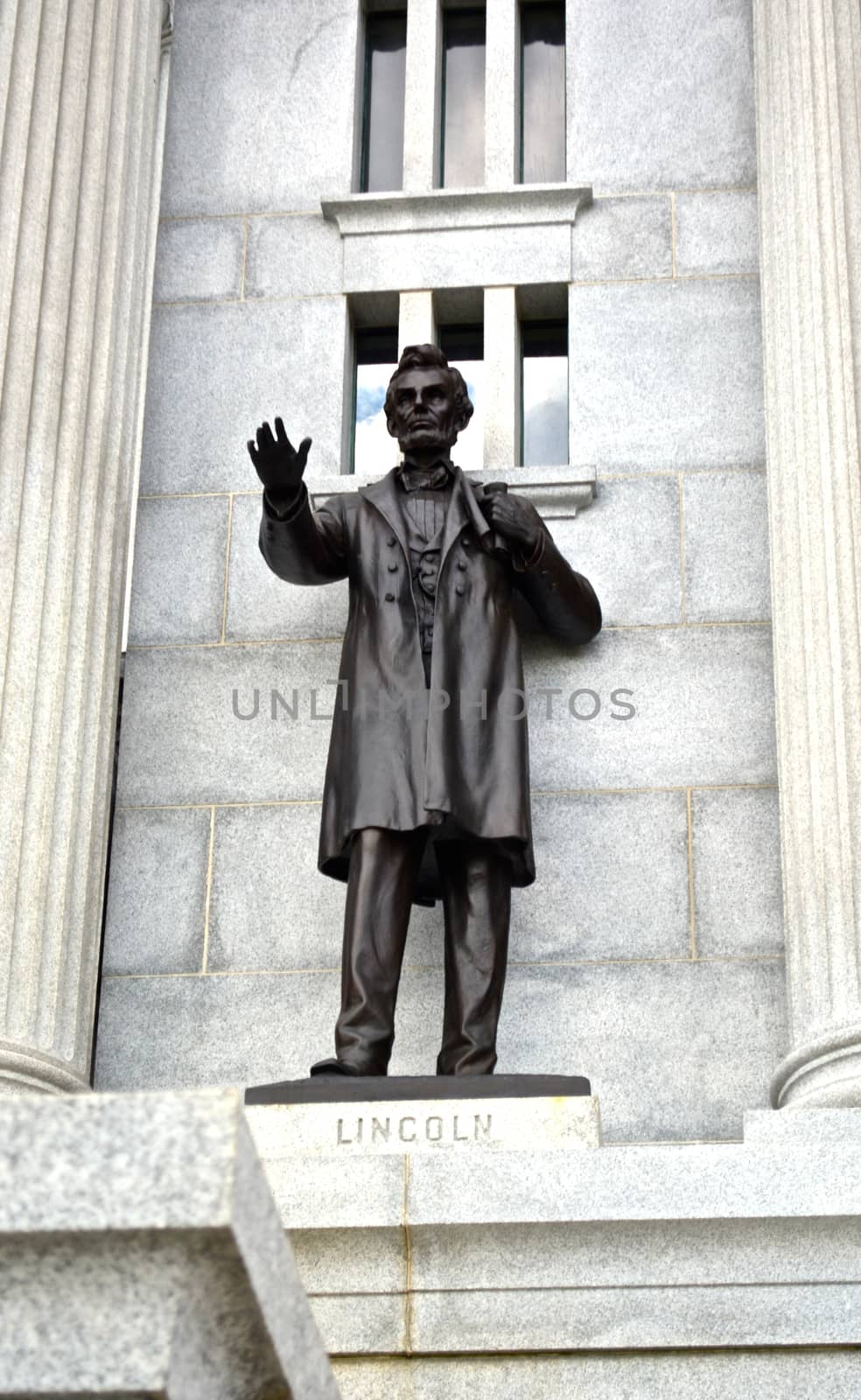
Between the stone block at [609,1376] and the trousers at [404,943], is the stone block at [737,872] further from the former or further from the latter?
the stone block at [609,1376]

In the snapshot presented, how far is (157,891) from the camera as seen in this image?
998 cm

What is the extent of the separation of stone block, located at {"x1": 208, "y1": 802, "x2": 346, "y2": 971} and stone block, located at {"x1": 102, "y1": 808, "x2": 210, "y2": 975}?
8 centimetres

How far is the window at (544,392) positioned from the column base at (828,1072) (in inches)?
139

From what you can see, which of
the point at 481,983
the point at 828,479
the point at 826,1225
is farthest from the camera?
the point at 828,479

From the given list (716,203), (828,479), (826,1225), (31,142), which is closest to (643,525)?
(828,479)

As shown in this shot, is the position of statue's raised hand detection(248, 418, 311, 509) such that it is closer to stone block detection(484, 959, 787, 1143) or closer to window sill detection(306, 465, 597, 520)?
window sill detection(306, 465, 597, 520)

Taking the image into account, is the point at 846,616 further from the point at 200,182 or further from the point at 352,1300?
the point at 200,182

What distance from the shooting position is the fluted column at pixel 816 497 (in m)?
8.74

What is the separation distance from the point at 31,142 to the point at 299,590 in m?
2.49

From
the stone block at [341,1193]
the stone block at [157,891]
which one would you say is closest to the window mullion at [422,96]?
the stone block at [157,891]

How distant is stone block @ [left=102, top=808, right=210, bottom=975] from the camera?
9844 millimetres

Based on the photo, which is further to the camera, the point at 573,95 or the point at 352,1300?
the point at 573,95

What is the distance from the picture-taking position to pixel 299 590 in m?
10.5

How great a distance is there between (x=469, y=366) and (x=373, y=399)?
53 cm
